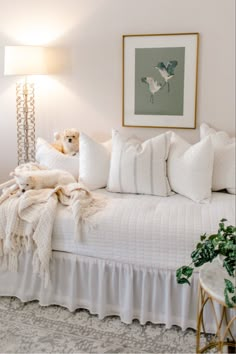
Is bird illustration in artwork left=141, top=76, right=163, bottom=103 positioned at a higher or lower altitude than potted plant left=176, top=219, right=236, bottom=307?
higher

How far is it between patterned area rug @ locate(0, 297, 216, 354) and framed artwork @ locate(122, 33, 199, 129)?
1508 mm

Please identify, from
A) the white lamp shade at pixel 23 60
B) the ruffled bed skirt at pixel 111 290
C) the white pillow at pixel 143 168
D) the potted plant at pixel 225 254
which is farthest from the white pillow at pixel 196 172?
the white lamp shade at pixel 23 60

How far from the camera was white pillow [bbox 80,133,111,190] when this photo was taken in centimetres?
294

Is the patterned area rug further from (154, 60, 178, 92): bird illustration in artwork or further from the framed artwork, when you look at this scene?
(154, 60, 178, 92): bird illustration in artwork

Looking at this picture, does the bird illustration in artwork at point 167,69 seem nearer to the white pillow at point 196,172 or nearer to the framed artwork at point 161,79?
the framed artwork at point 161,79

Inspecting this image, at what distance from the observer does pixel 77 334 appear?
7.43 feet

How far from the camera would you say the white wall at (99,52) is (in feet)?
9.76

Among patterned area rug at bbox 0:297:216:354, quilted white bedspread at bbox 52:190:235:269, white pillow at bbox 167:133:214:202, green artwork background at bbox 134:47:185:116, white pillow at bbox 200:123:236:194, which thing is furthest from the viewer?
green artwork background at bbox 134:47:185:116

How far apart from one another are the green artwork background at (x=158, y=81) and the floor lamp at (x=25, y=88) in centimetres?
73

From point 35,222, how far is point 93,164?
2.32 feet

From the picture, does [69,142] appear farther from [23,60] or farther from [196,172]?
[196,172]

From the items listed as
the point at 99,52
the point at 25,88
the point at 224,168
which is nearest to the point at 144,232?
the point at 224,168

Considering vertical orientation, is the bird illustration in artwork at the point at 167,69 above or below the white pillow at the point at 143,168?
above

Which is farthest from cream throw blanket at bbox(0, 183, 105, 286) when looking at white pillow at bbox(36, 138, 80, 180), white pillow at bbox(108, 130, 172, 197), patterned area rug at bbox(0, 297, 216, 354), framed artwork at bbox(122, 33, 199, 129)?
framed artwork at bbox(122, 33, 199, 129)
